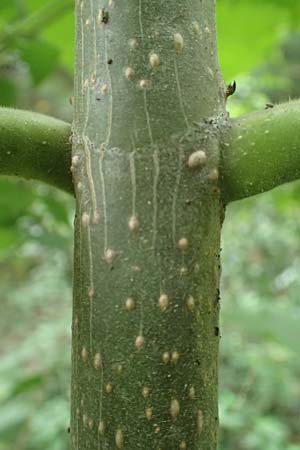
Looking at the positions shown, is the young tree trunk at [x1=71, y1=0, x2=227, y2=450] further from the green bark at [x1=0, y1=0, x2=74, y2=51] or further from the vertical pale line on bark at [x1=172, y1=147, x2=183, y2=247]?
the green bark at [x1=0, y1=0, x2=74, y2=51]

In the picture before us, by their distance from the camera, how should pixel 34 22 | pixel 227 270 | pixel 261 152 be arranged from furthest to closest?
pixel 227 270
pixel 34 22
pixel 261 152

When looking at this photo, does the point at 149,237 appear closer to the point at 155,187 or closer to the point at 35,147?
the point at 155,187

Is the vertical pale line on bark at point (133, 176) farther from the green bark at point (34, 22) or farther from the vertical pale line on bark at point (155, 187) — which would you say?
the green bark at point (34, 22)

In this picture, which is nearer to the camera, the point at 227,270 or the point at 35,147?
the point at 35,147

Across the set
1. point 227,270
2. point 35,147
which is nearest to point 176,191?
point 35,147

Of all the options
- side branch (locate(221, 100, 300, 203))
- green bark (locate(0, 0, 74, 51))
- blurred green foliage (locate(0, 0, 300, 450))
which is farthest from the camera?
blurred green foliage (locate(0, 0, 300, 450))

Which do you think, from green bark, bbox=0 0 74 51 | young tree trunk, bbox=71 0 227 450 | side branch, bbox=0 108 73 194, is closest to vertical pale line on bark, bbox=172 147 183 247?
young tree trunk, bbox=71 0 227 450

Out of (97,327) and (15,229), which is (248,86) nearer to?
(15,229)
